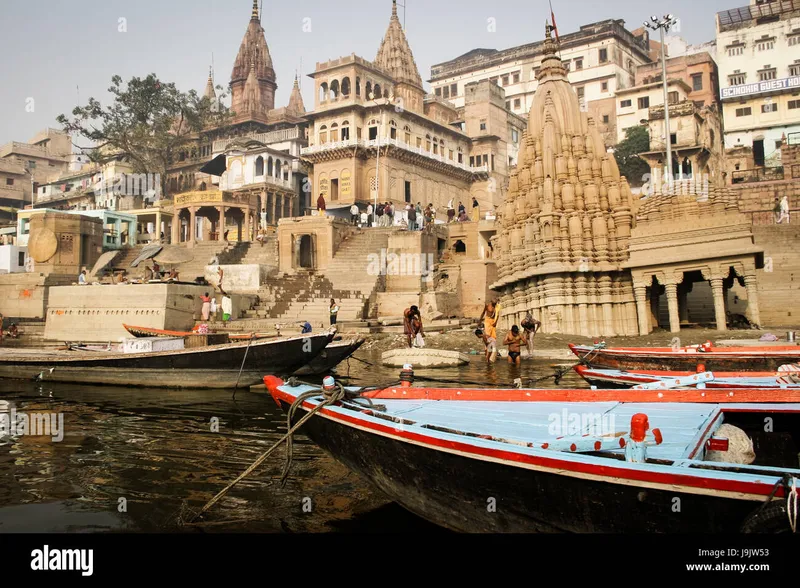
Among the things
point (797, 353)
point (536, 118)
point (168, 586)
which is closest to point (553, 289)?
point (536, 118)

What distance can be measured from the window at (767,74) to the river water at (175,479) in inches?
1930

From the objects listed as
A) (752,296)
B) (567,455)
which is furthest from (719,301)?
(567,455)

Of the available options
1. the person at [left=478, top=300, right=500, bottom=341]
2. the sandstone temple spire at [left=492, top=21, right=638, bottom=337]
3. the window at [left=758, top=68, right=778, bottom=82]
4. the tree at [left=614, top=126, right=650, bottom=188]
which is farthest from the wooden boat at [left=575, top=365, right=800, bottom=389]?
the window at [left=758, top=68, right=778, bottom=82]

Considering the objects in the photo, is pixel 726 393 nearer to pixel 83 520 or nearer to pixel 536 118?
pixel 83 520

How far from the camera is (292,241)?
32.0 meters

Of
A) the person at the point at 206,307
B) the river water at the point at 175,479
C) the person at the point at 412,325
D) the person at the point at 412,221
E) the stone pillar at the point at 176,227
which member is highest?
the stone pillar at the point at 176,227

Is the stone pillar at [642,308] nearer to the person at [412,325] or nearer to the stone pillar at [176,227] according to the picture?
the person at [412,325]

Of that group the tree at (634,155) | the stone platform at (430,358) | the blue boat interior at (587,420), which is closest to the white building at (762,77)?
the tree at (634,155)

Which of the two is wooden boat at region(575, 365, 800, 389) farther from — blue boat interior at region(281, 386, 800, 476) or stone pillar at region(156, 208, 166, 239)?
stone pillar at region(156, 208, 166, 239)

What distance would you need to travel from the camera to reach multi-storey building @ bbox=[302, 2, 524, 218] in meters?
43.4

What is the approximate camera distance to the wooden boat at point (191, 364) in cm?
1313

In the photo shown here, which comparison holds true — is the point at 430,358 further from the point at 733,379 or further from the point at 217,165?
the point at 217,165

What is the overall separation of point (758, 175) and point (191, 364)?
3980 cm

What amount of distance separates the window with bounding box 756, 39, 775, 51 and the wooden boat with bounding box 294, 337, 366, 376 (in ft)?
152
